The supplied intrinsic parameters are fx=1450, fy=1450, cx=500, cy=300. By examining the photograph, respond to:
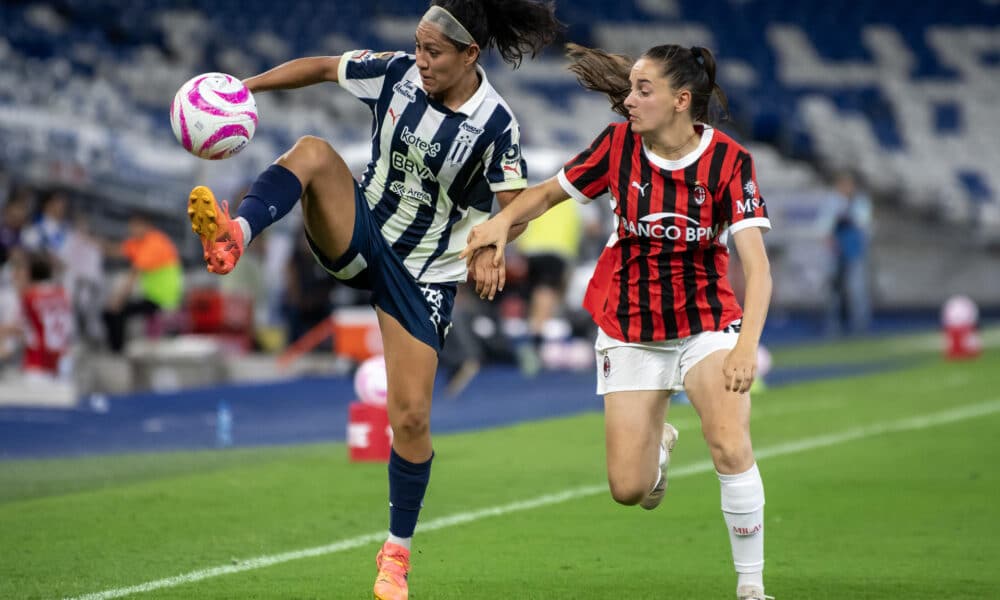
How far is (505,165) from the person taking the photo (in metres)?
5.93

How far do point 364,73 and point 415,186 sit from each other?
1.68 ft

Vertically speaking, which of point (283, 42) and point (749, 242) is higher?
point (283, 42)

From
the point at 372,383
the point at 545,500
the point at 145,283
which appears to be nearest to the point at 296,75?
the point at 545,500

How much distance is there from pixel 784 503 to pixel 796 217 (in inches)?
739

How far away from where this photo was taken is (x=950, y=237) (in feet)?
90.9

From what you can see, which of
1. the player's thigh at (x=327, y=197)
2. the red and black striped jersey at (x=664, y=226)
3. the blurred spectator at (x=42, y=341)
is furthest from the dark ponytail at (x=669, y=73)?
the blurred spectator at (x=42, y=341)

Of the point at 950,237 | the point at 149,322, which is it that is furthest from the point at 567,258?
the point at 950,237

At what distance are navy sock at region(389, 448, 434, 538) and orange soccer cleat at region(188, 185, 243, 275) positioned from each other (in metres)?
1.26

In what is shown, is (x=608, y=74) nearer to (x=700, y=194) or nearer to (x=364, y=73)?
(x=700, y=194)

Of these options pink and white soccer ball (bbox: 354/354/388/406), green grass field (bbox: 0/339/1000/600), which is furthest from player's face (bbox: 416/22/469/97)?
pink and white soccer ball (bbox: 354/354/388/406)

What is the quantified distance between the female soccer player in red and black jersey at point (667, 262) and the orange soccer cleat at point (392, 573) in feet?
2.95

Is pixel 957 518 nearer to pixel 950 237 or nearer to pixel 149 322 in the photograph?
pixel 149 322

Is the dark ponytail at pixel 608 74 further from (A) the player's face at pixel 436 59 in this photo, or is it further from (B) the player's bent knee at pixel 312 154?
(B) the player's bent knee at pixel 312 154

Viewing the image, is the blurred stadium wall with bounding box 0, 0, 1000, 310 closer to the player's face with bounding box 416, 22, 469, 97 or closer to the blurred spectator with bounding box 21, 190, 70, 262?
the blurred spectator with bounding box 21, 190, 70, 262
